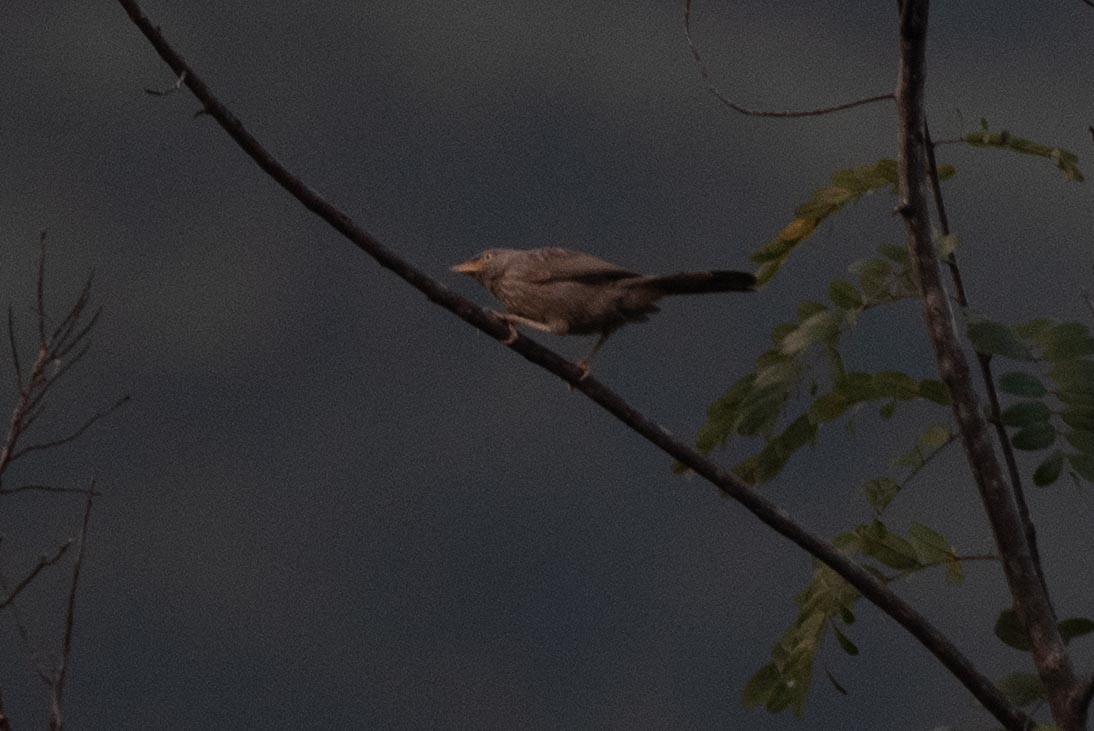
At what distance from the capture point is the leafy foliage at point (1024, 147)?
16.1 feet

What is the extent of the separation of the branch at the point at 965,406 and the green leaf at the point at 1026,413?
3.2 inches

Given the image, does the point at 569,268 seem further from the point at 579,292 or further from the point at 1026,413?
the point at 1026,413

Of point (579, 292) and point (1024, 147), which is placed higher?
point (1024, 147)

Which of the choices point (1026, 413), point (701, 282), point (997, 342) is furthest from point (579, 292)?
point (1026, 413)

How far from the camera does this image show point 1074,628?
4.56 metres

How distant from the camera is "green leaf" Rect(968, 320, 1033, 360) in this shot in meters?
4.35

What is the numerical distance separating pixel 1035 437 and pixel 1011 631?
1.90 feet

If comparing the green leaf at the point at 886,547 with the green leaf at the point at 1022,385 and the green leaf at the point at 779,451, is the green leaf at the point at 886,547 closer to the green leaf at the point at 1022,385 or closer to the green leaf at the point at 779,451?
the green leaf at the point at 779,451

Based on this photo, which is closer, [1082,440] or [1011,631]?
[1082,440]

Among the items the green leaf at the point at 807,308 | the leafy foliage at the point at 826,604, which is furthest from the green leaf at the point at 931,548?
the green leaf at the point at 807,308

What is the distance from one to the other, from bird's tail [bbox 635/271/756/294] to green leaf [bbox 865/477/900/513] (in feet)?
2.49

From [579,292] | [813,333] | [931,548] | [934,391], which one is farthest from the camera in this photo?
[579,292]

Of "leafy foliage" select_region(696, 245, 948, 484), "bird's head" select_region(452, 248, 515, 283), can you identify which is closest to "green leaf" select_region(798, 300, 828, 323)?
"leafy foliage" select_region(696, 245, 948, 484)

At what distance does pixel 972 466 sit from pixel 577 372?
3.68 feet
